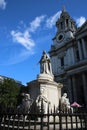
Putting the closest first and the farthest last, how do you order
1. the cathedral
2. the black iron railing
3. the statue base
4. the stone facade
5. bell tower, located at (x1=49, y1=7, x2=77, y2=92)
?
the black iron railing
the stone facade
the statue base
the cathedral
bell tower, located at (x1=49, y1=7, x2=77, y2=92)

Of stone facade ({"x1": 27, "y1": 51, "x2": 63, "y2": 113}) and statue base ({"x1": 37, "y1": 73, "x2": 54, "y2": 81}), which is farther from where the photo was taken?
statue base ({"x1": 37, "y1": 73, "x2": 54, "y2": 81})

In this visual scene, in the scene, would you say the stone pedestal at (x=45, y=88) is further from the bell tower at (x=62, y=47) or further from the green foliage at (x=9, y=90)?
the bell tower at (x=62, y=47)

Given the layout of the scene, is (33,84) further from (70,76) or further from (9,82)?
(70,76)

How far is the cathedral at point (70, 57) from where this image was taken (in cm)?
3419

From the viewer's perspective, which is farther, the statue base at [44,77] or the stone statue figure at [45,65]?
the stone statue figure at [45,65]

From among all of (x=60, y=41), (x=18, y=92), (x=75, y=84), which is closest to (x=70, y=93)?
(x=75, y=84)

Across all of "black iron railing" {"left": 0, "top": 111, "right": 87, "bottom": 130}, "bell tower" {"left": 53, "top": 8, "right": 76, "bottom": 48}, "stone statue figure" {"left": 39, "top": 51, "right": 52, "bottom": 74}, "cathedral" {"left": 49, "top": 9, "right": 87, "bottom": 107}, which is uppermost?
"bell tower" {"left": 53, "top": 8, "right": 76, "bottom": 48}

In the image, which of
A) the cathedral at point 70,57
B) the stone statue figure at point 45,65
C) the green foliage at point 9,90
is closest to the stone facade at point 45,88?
the stone statue figure at point 45,65

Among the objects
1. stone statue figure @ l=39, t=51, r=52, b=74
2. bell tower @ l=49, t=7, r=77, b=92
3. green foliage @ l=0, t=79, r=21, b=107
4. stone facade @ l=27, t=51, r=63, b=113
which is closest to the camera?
stone facade @ l=27, t=51, r=63, b=113

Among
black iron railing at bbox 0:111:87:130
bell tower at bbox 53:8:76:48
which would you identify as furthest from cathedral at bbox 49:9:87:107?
black iron railing at bbox 0:111:87:130

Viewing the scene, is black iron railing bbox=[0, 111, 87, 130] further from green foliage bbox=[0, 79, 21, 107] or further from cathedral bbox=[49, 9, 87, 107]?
cathedral bbox=[49, 9, 87, 107]

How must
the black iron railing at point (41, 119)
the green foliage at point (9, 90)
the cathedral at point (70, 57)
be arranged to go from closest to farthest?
the black iron railing at point (41, 119)
the green foliage at point (9, 90)
the cathedral at point (70, 57)

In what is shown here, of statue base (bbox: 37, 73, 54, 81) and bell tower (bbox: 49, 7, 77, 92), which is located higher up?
bell tower (bbox: 49, 7, 77, 92)

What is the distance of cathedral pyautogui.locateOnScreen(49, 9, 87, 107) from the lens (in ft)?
112
